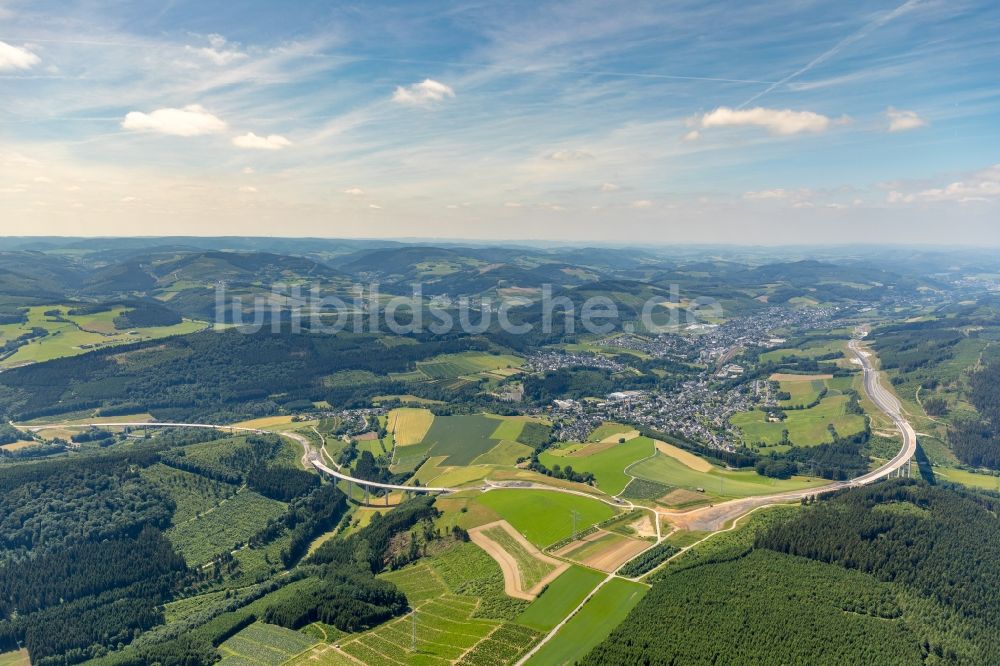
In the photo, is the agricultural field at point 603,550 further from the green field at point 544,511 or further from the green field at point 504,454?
the green field at point 504,454

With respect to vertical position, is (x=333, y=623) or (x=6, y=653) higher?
(x=333, y=623)

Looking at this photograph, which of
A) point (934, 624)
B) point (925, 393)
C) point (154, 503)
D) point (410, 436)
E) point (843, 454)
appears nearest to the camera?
point (934, 624)

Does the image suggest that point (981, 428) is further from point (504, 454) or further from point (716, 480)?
point (504, 454)

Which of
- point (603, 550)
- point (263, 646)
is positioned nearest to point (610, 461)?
point (603, 550)

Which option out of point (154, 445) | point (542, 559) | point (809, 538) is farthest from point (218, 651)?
point (154, 445)

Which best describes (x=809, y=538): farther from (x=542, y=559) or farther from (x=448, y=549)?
(x=448, y=549)

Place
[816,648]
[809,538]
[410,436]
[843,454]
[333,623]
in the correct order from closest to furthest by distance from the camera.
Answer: [816,648] → [333,623] → [809,538] → [843,454] → [410,436]

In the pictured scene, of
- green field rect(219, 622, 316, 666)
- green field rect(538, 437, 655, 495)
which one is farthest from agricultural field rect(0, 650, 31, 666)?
green field rect(538, 437, 655, 495)
